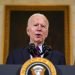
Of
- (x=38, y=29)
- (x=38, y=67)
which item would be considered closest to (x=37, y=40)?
(x=38, y=29)

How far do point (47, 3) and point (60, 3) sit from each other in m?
0.17

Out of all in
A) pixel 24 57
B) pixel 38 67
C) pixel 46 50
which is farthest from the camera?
pixel 24 57

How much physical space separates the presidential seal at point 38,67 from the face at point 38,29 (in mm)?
369

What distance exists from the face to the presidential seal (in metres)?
0.37

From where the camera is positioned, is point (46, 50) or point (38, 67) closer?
point (38, 67)

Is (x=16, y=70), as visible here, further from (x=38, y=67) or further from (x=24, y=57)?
(x=24, y=57)

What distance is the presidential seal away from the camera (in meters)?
1.60

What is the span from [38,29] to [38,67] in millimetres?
397

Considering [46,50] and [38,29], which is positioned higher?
[38,29]

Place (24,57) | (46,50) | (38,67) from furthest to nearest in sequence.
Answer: (24,57) < (46,50) < (38,67)

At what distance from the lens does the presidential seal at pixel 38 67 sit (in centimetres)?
160

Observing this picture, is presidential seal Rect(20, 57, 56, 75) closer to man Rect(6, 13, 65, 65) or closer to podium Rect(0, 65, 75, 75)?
podium Rect(0, 65, 75, 75)

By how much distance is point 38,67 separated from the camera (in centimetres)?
162

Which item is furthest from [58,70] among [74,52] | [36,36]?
[74,52]
